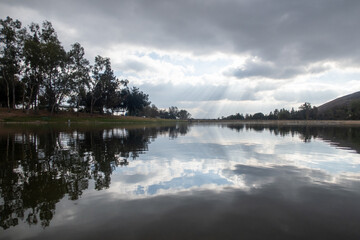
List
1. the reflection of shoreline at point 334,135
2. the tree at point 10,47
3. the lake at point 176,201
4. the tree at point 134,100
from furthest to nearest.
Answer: the tree at point 134,100
the tree at point 10,47
the reflection of shoreline at point 334,135
the lake at point 176,201

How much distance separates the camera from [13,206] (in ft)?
19.8

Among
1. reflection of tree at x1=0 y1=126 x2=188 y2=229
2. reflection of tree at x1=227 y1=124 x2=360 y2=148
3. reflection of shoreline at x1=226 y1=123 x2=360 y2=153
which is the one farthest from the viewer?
reflection of tree at x1=227 y1=124 x2=360 y2=148

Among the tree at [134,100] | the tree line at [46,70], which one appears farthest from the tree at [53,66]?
the tree at [134,100]

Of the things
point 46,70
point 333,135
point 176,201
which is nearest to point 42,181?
point 176,201

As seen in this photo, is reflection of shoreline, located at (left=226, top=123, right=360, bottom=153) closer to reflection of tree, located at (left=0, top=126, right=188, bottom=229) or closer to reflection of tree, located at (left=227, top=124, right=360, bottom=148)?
reflection of tree, located at (left=227, top=124, right=360, bottom=148)

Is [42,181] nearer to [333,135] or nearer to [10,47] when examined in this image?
[333,135]

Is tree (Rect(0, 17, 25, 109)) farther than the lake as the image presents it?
Yes

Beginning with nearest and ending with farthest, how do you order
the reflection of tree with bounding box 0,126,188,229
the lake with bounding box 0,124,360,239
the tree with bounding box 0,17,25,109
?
1. the lake with bounding box 0,124,360,239
2. the reflection of tree with bounding box 0,126,188,229
3. the tree with bounding box 0,17,25,109

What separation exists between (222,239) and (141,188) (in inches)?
158

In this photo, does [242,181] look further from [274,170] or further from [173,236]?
[173,236]

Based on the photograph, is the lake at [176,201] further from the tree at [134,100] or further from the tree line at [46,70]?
the tree at [134,100]

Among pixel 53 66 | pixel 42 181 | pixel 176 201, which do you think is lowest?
pixel 176 201

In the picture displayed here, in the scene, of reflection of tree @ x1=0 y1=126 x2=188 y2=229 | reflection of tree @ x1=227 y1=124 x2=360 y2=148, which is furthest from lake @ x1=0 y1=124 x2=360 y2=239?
reflection of tree @ x1=227 y1=124 x2=360 y2=148

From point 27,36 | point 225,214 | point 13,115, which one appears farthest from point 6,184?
point 27,36
